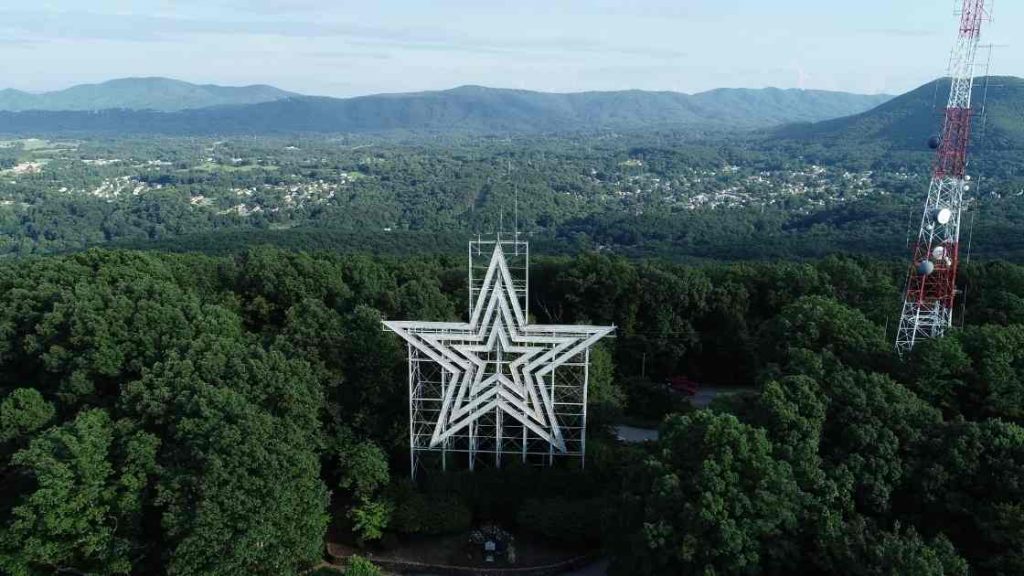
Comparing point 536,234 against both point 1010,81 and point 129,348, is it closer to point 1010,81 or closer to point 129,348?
point 129,348

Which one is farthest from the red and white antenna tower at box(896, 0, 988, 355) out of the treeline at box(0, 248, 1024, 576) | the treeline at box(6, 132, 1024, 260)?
the treeline at box(6, 132, 1024, 260)

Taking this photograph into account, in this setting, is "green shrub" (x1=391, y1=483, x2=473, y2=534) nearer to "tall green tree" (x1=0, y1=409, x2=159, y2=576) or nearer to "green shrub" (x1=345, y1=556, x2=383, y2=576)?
"green shrub" (x1=345, y1=556, x2=383, y2=576)

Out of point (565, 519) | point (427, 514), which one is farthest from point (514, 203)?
point (565, 519)

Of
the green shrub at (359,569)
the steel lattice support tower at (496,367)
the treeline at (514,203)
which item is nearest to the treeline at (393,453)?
the steel lattice support tower at (496,367)

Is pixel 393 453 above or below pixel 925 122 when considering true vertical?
below

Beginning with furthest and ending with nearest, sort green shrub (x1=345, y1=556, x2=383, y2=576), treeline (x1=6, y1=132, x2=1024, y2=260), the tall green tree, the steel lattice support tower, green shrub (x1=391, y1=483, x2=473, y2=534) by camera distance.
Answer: treeline (x1=6, y1=132, x2=1024, y2=260) → the steel lattice support tower → green shrub (x1=391, y1=483, x2=473, y2=534) → the tall green tree → green shrub (x1=345, y1=556, x2=383, y2=576)

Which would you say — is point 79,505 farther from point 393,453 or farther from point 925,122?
point 925,122

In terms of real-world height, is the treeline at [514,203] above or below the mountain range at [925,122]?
below

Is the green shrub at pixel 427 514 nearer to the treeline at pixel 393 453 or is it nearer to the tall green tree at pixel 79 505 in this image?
the treeline at pixel 393 453
